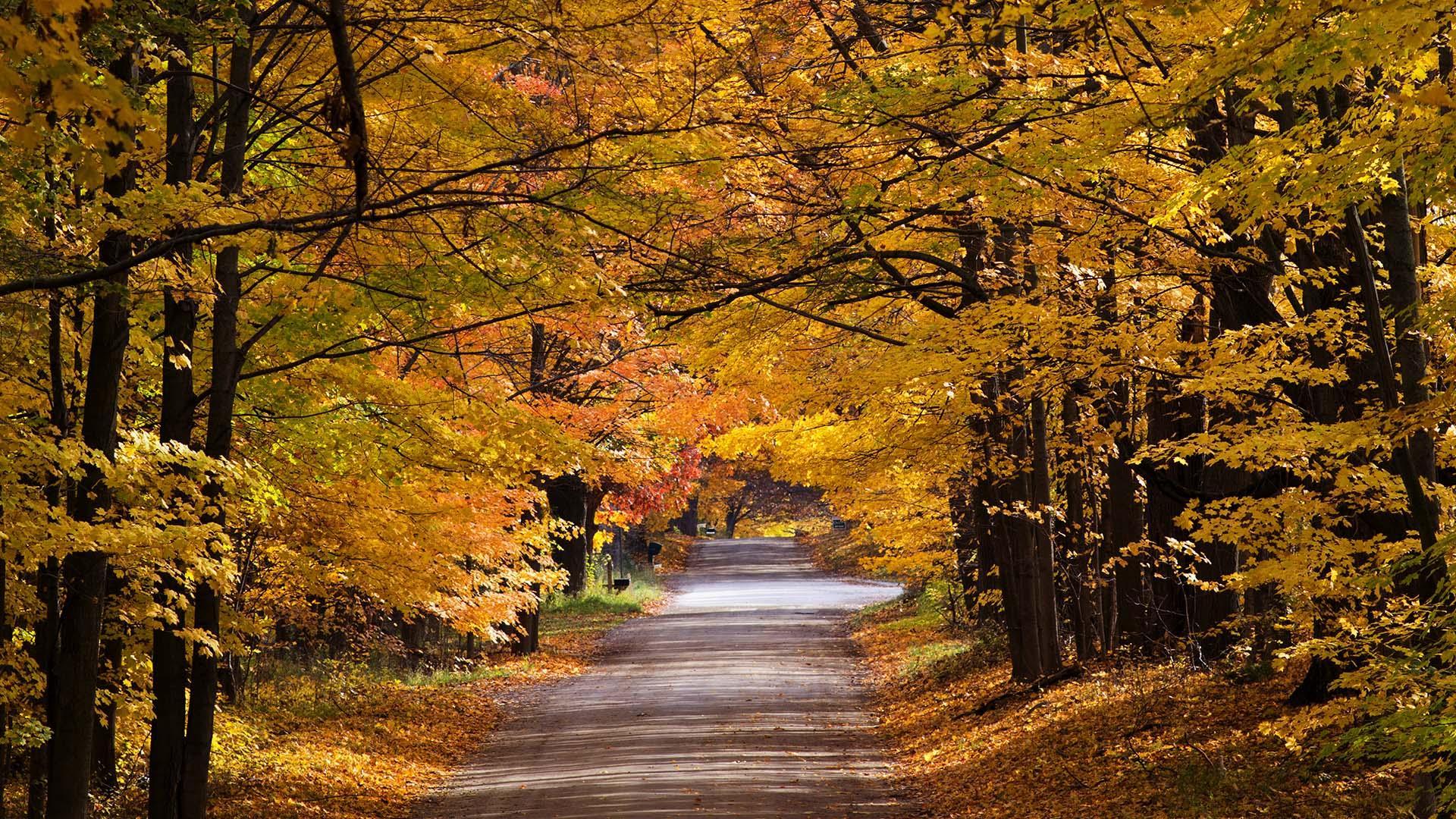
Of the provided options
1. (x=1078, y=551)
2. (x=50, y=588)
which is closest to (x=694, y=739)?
(x=1078, y=551)

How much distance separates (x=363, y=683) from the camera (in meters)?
20.1

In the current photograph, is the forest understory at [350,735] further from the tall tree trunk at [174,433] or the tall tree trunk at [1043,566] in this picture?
the tall tree trunk at [1043,566]

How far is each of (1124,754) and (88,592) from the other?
9.09m

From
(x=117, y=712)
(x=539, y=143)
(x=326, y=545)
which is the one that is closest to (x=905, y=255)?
(x=539, y=143)

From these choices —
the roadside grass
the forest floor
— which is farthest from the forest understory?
the roadside grass

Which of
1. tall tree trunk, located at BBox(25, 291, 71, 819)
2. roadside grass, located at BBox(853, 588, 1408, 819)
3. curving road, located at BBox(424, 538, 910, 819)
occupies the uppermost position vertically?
tall tree trunk, located at BBox(25, 291, 71, 819)

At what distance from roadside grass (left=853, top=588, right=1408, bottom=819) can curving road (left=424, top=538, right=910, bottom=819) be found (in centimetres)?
86

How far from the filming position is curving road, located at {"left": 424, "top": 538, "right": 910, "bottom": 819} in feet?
41.1

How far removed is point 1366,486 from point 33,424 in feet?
31.7

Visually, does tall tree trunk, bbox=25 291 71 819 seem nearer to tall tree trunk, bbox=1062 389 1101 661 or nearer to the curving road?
the curving road

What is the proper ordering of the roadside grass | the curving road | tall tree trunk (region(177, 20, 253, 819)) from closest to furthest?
the roadside grass → tall tree trunk (region(177, 20, 253, 819)) → the curving road

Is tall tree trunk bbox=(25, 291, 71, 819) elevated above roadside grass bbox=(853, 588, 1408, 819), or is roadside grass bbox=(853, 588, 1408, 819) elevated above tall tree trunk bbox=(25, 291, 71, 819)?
tall tree trunk bbox=(25, 291, 71, 819)

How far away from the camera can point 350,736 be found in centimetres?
1606

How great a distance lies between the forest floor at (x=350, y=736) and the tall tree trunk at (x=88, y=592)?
3016 mm
